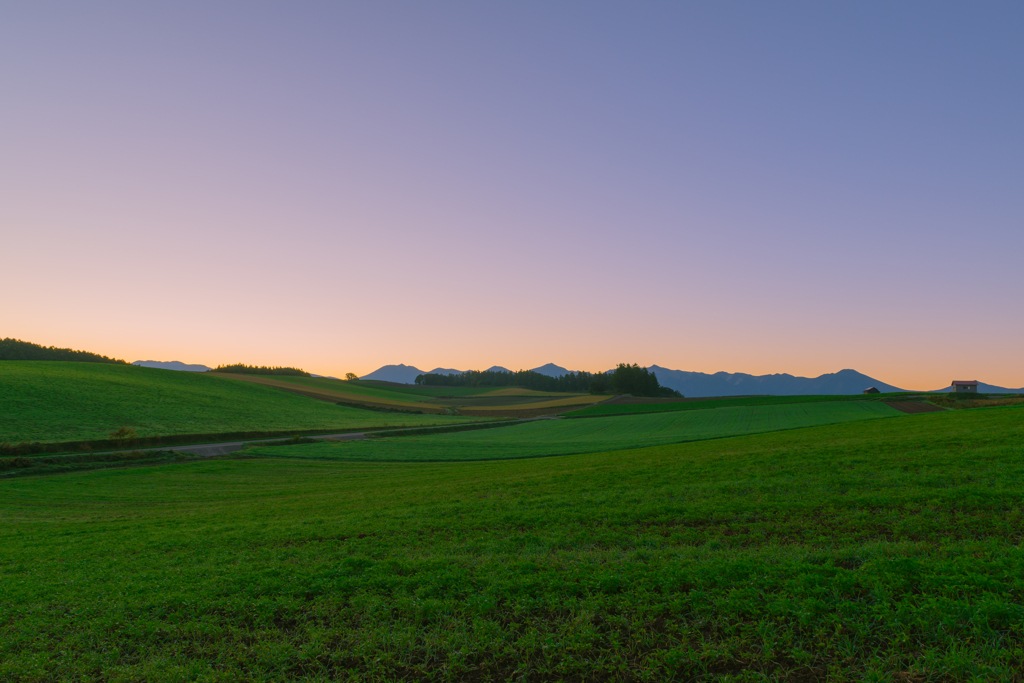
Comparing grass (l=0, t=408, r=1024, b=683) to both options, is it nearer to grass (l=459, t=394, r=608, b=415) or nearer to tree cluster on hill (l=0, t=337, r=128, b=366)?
grass (l=459, t=394, r=608, b=415)

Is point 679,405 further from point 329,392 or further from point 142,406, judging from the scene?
point 142,406

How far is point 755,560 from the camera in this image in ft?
30.6

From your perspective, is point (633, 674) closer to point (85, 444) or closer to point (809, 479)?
point (809, 479)

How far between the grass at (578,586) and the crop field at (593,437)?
2520cm

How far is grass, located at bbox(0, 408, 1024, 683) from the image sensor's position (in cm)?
684

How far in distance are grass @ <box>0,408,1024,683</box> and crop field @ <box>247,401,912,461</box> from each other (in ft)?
82.7

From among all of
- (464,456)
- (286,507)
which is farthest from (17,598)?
(464,456)

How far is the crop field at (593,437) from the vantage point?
43062 mm

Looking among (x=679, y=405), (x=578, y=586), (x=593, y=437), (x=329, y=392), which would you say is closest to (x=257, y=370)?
(x=329, y=392)

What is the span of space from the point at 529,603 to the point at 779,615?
157 inches

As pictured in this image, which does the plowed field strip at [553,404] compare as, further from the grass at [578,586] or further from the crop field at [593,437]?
the grass at [578,586]

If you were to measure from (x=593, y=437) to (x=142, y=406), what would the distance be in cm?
5826

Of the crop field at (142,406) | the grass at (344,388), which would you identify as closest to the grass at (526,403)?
the grass at (344,388)

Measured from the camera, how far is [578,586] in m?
9.05
